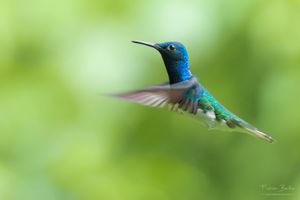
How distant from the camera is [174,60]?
213 cm


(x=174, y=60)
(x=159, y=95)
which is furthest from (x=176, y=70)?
(x=159, y=95)

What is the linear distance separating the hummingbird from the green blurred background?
3.31 feet

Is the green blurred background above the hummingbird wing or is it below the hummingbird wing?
below

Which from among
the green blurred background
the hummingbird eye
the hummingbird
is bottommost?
the green blurred background

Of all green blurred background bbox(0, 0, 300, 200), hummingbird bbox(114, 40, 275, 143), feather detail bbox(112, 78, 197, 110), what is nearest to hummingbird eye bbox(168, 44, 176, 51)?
hummingbird bbox(114, 40, 275, 143)

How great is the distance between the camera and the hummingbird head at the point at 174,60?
211 centimetres

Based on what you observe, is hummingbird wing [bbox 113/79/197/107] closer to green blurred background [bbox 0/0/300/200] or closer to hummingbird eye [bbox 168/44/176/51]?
hummingbird eye [bbox 168/44/176/51]

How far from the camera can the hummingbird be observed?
1.84 m

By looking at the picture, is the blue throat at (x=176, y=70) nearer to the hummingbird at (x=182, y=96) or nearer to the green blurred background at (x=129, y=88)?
the hummingbird at (x=182, y=96)

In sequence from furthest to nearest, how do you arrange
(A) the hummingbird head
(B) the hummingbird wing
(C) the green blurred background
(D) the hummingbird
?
1. (C) the green blurred background
2. (A) the hummingbird head
3. (D) the hummingbird
4. (B) the hummingbird wing

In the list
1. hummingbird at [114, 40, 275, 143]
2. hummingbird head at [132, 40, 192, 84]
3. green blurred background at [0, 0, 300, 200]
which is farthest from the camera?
green blurred background at [0, 0, 300, 200]

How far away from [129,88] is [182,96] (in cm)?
154

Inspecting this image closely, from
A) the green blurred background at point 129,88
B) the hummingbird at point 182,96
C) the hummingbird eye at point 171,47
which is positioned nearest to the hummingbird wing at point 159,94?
the hummingbird at point 182,96

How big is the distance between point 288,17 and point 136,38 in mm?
850
